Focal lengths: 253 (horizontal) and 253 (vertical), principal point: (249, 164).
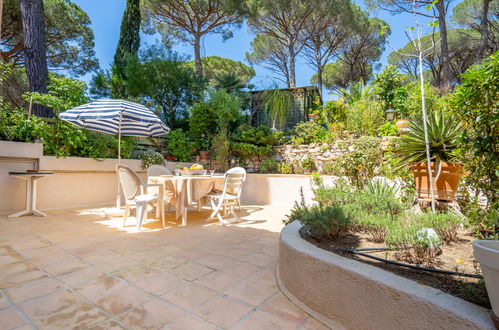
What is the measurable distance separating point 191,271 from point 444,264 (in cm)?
182

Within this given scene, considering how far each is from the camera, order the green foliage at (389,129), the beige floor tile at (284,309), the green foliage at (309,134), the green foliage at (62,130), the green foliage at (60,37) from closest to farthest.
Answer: the beige floor tile at (284,309)
the green foliage at (62,130)
the green foliage at (389,129)
the green foliage at (309,134)
the green foliage at (60,37)

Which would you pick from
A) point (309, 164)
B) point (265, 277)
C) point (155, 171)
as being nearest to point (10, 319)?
point (265, 277)

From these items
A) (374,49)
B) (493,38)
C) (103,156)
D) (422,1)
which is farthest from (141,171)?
(493,38)

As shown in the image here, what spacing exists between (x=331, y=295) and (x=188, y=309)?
0.87 metres

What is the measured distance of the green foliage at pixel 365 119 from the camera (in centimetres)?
593

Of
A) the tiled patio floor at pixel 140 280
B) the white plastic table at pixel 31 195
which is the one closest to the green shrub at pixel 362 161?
the tiled patio floor at pixel 140 280

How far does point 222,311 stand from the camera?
1.54 m

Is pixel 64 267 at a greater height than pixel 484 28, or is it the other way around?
pixel 484 28

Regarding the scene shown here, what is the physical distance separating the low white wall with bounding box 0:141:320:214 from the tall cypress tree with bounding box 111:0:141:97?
4.61 m

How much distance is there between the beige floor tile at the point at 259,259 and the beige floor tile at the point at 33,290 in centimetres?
148

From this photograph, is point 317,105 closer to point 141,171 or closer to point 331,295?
point 141,171

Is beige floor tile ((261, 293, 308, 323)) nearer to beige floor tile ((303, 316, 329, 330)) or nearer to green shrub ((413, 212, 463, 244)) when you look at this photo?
beige floor tile ((303, 316, 329, 330))

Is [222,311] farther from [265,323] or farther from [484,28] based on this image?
[484,28]

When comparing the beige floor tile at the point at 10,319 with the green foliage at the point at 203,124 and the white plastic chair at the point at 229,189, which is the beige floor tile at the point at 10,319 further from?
the green foliage at the point at 203,124
